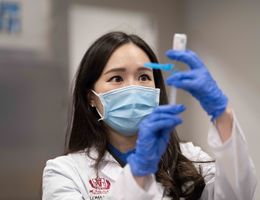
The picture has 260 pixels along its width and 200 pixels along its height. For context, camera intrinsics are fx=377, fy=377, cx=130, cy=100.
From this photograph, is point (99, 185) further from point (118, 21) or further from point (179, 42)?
point (118, 21)

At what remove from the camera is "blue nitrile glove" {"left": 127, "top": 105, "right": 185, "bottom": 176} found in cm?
90

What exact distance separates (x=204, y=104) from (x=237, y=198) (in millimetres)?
316

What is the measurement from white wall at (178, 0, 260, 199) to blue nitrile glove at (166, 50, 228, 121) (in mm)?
831

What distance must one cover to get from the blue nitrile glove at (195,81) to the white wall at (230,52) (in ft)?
2.73

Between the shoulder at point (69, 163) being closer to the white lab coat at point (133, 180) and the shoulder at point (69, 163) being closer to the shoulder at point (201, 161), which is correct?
the white lab coat at point (133, 180)

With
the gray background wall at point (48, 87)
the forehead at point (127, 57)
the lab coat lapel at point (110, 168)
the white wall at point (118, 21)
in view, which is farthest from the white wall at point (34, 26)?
the lab coat lapel at point (110, 168)

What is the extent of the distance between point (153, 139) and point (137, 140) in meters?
0.07

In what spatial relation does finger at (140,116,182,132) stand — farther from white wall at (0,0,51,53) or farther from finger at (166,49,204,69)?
white wall at (0,0,51,53)

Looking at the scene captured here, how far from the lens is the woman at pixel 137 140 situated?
3.02ft

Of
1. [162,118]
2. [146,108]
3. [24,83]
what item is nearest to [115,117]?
[146,108]

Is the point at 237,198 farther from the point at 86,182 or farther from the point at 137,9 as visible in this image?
the point at 137,9

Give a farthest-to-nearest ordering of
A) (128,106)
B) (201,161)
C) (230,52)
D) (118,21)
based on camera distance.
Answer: (118,21) < (230,52) < (201,161) < (128,106)

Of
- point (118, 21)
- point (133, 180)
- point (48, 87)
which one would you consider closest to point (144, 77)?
point (133, 180)

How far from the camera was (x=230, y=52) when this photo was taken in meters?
1.89
